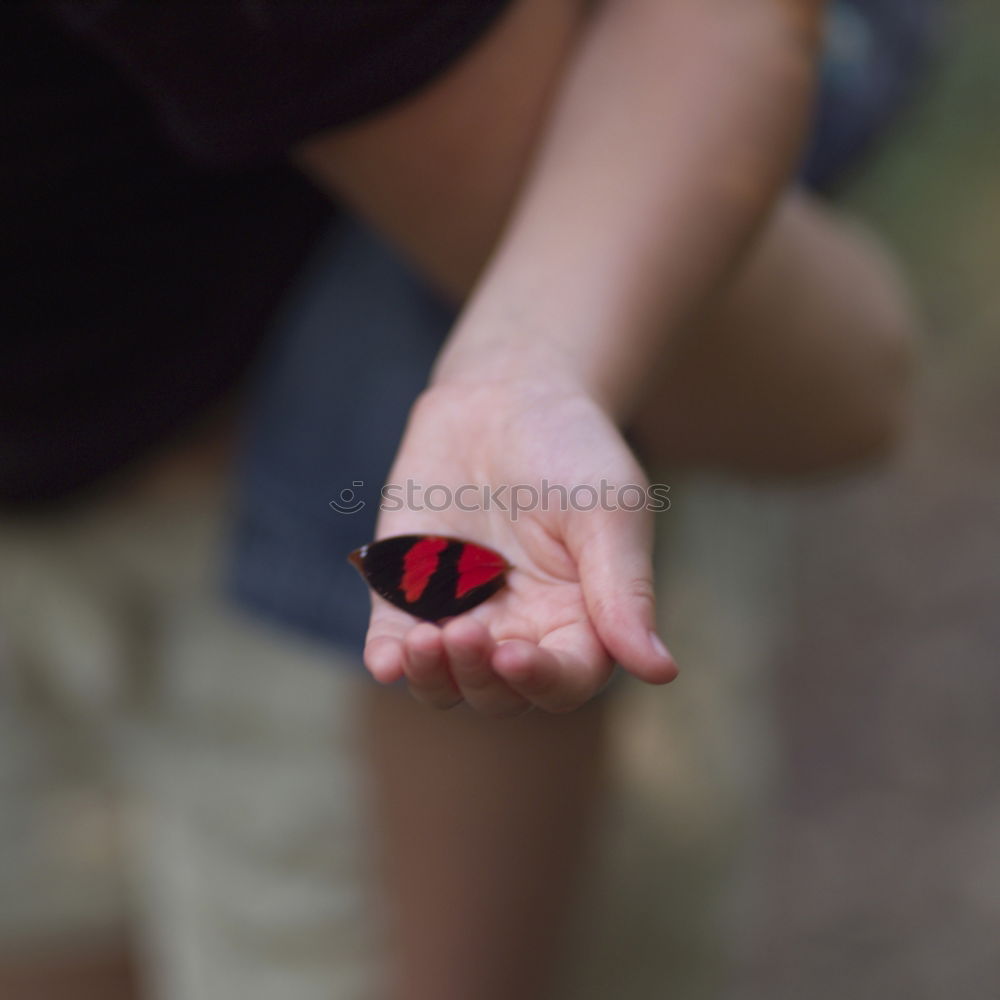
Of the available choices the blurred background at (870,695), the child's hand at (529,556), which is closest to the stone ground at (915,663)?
the blurred background at (870,695)

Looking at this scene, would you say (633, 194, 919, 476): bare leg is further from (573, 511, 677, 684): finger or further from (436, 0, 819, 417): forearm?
(573, 511, 677, 684): finger

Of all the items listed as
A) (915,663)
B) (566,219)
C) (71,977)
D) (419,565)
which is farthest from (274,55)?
(915,663)

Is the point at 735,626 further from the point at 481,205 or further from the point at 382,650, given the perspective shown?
the point at 382,650

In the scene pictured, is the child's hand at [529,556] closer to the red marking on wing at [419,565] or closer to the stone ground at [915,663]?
the red marking on wing at [419,565]

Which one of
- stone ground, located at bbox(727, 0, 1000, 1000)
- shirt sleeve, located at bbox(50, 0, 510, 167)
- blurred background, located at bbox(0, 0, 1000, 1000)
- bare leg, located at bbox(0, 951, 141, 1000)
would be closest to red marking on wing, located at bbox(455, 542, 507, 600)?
shirt sleeve, located at bbox(50, 0, 510, 167)

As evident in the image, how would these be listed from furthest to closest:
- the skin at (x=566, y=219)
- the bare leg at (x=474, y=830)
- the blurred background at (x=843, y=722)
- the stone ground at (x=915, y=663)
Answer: the stone ground at (x=915, y=663)
the blurred background at (x=843, y=722)
the bare leg at (x=474, y=830)
the skin at (x=566, y=219)

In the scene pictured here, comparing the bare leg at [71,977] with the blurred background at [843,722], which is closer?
the blurred background at [843,722]

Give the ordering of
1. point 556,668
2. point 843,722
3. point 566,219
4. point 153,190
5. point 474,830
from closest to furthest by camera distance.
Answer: point 556,668 < point 566,219 < point 153,190 < point 474,830 < point 843,722

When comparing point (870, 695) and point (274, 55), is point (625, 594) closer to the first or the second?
point (274, 55)

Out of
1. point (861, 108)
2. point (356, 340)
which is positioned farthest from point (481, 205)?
point (861, 108)
